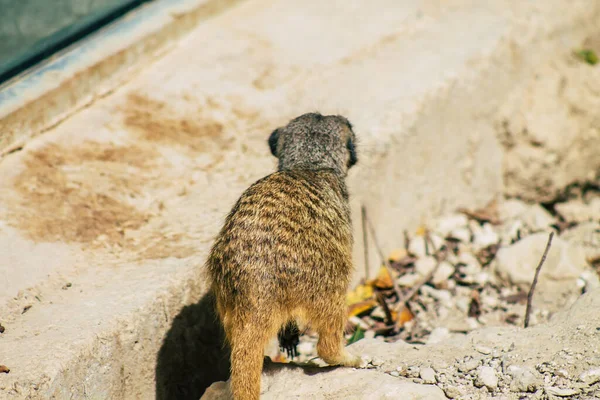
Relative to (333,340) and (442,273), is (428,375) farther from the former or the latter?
(442,273)

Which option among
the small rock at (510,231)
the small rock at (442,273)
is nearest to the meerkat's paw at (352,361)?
the small rock at (442,273)

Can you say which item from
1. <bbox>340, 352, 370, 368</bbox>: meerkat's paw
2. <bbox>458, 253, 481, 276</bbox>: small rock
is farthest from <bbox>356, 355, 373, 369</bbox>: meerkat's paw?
<bbox>458, 253, 481, 276</bbox>: small rock

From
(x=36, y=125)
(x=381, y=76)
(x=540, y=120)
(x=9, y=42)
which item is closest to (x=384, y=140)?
(x=381, y=76)

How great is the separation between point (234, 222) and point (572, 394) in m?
1.28

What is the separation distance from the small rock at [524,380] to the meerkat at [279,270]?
572mm

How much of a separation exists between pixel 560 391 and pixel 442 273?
5.97 ft

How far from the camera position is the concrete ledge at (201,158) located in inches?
113

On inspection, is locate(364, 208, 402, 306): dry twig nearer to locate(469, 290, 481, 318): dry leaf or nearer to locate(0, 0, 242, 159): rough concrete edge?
locate(469, 290, 481, 318): dry leaf

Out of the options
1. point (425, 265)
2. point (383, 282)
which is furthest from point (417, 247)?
point (383, 282)

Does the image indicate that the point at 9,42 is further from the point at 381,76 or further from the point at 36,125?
the point at 381,76

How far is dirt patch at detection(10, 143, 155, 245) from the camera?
3.33 m

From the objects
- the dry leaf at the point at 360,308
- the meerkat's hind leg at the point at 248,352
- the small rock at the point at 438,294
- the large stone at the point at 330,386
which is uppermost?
the meerkat's hind leg at the point at 248,352

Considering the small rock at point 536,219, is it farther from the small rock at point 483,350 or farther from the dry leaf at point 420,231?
the small rock at point 483,350

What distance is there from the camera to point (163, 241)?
3.32 m
